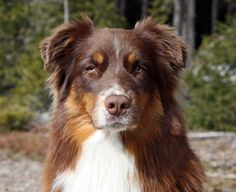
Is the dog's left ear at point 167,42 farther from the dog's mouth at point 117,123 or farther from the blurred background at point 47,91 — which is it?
the dog's mouth at point 117,123

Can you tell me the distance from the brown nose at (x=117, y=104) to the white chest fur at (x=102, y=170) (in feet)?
1.29

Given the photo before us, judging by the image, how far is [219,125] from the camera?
15852mm

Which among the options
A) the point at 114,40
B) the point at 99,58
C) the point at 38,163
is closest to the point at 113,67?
the point at 99,58

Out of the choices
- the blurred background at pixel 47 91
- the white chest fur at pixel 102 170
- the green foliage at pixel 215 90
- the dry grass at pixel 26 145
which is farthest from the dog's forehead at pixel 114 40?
the green foliage at pixel 215 90

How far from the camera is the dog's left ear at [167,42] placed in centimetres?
530

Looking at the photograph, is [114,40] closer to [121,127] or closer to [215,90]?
[121,127]

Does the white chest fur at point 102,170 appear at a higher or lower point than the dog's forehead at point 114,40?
lower

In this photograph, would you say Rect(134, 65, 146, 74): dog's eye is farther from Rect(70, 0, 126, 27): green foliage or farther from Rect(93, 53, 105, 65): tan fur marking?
Rect(70, 0, 126, 27): green foliage

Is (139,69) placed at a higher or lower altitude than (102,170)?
higher

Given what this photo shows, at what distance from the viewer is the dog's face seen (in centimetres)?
495

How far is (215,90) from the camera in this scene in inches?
633

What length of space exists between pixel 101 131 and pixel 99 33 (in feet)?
2.94

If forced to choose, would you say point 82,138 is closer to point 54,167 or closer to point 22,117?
point 54,167

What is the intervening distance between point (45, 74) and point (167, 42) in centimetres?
1174
